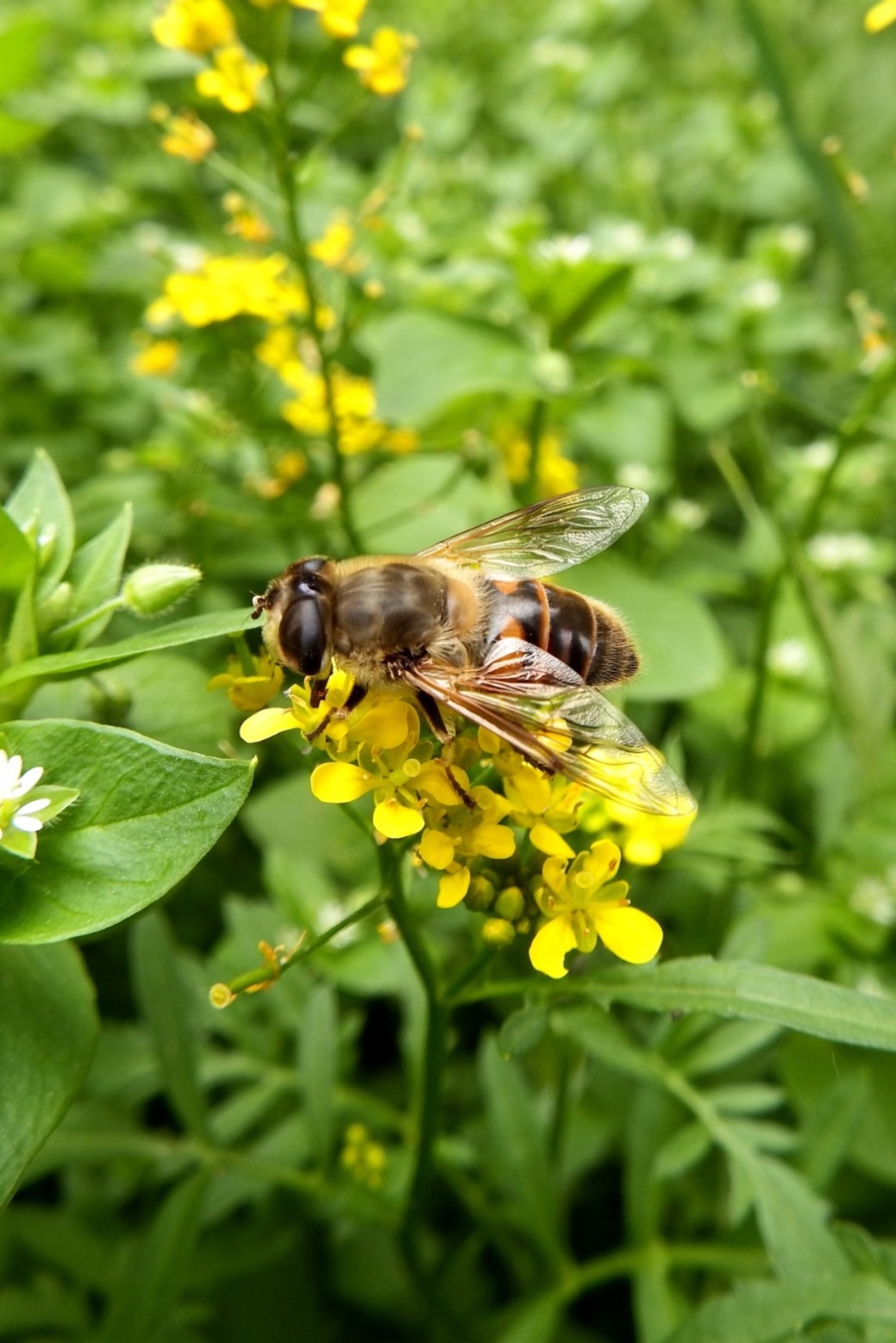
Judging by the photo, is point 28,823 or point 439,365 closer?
point 28,823

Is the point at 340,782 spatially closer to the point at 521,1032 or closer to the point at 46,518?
the point at 521,1032

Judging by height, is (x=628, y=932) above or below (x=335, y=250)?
below

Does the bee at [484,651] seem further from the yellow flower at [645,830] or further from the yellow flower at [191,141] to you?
the yellow flower at [191,141]

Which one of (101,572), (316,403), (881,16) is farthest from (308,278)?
(881,16)

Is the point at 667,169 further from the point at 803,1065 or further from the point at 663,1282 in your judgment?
the point at 663,1282

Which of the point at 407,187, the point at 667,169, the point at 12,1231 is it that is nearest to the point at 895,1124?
the point at 12,1231

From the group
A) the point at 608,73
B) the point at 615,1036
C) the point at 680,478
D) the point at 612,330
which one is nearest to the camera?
the point at 615,1036

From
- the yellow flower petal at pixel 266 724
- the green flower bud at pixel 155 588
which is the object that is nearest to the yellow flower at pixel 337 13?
the green flower bud at pixel 155 588
